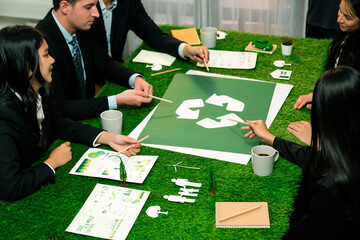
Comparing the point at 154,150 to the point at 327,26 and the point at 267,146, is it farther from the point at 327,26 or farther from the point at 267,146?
the point at 327,26

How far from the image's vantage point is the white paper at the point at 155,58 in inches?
110

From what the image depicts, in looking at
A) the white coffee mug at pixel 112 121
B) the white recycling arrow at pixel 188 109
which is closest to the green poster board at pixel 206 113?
the white recycling arrow at pixel 188 109

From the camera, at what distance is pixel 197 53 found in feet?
8.84

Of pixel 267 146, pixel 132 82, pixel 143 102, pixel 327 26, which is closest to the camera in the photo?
pixel 267 146

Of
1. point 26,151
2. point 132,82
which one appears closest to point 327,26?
point 132,82

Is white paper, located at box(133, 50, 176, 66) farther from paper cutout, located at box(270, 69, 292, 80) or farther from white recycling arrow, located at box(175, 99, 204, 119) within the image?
paper cutout, located at box(270, 69, 292, 80)

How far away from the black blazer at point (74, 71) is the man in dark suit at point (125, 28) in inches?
8.7

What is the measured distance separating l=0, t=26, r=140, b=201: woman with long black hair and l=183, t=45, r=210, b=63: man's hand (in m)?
0.88

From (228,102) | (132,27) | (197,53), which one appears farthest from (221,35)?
(228,102)

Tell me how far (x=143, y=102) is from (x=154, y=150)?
1.28ft

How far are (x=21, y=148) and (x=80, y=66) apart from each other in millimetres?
858

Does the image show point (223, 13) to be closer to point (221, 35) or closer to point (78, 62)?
point (221, 35)

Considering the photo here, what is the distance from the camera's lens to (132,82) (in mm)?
2533

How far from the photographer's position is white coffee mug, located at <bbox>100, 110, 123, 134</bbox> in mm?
2098
